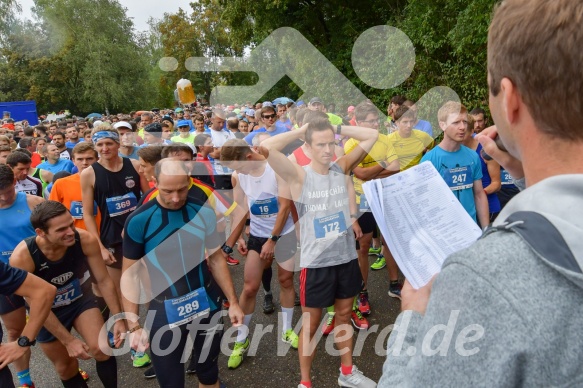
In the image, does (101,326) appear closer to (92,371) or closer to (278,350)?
(92,371)

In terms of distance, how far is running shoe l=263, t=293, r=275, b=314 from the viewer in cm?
468

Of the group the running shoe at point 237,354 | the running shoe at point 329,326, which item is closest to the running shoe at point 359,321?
the running shoe at point 329,326

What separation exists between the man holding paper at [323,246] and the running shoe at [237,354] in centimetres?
81

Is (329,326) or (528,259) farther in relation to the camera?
(329,326)

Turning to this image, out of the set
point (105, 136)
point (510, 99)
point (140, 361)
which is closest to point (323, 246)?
point (140, 361)

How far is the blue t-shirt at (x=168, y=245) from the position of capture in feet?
9.34

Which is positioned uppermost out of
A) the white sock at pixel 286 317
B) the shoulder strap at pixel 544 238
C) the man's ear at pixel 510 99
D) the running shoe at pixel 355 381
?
A: the man's ear at pixel 510 99

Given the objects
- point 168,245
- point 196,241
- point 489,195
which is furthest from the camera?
point 489,195

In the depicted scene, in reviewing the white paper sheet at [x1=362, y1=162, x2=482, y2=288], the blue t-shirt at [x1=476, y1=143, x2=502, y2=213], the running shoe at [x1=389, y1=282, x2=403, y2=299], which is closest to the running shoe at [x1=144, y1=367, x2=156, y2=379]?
the running shoe at [x1=389, y1=282, x2=403, y2=299]

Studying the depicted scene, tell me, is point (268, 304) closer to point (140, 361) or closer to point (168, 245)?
point (140, 361)

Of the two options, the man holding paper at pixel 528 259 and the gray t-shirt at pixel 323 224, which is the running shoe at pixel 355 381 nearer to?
the gray t-shirt at pixel 323 224

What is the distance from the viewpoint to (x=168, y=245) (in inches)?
113

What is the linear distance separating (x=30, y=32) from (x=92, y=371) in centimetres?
4405

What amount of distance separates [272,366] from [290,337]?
0.40 m
